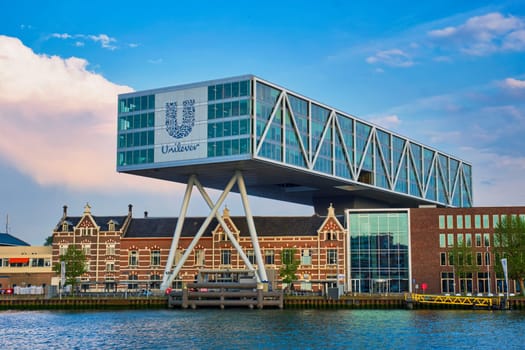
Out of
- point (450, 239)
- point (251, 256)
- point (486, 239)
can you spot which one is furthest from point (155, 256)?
point (486, 239)

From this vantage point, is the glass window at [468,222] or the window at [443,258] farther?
the glass window at [468,222]

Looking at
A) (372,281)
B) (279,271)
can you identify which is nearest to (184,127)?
(279,271)

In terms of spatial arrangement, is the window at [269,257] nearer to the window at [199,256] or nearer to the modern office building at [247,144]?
the window at [199,256]

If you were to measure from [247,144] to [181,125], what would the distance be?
35.2 feet

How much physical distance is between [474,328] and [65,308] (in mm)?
56227

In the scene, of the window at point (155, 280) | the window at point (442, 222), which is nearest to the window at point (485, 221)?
the window at point (442, 222)

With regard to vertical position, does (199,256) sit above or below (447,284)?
above

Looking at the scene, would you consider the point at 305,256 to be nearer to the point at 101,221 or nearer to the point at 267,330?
the point at 101,221

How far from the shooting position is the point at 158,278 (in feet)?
422

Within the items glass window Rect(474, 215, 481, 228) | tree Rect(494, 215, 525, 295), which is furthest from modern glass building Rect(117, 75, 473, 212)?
tree Rect(494, 215, 525, 295)

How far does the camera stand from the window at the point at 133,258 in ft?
427

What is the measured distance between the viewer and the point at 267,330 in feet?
240

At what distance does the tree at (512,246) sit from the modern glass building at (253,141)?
2353 centimetres

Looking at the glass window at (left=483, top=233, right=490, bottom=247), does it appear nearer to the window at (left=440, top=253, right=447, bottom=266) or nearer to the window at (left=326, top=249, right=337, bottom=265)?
the window at (left=440, top=253, right=447, bottom=266)
